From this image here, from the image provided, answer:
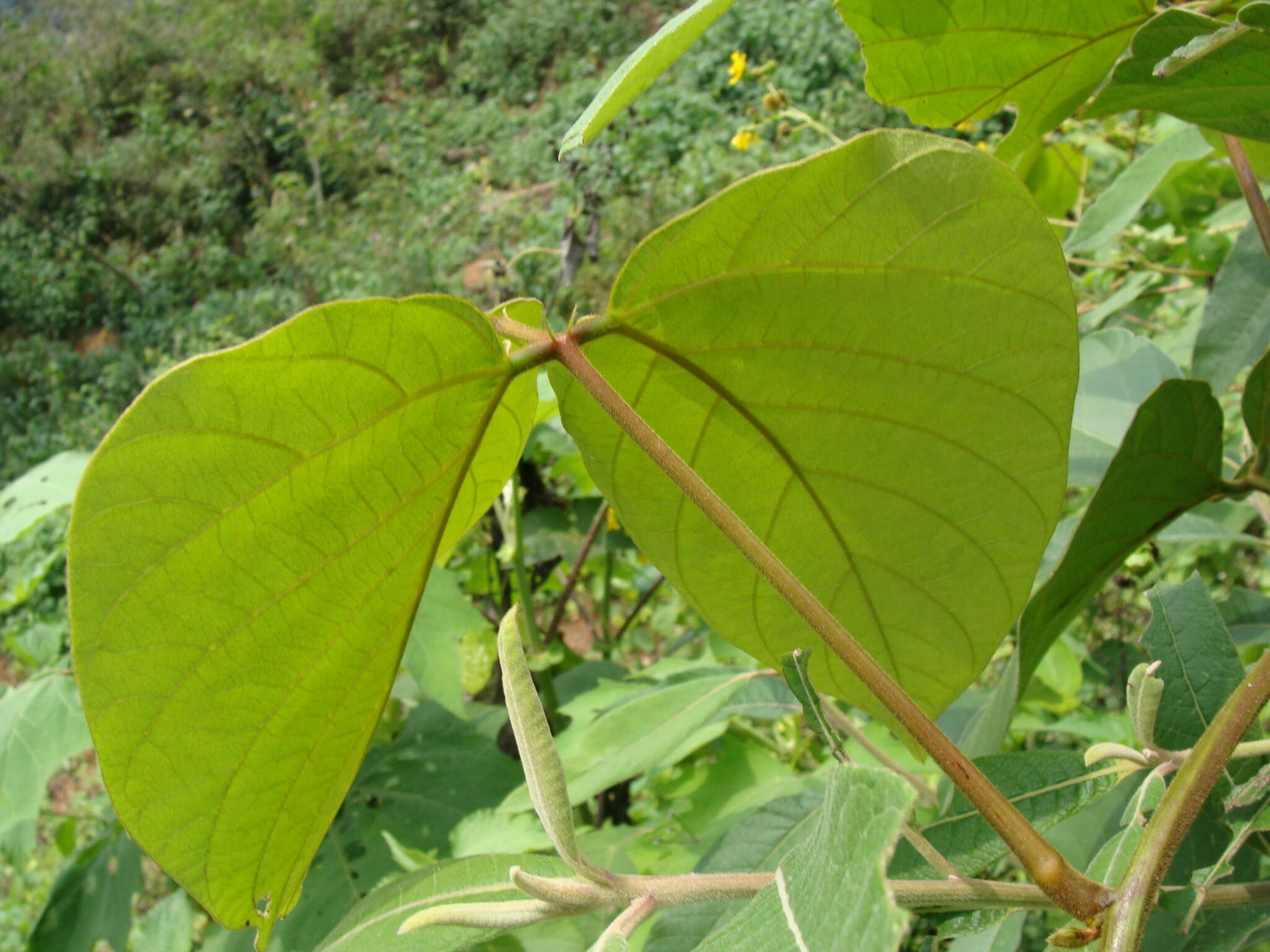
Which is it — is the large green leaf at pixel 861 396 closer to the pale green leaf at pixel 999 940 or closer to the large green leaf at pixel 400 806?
the pale green leaf at pixel 999 940

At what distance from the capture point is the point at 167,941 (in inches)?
35.4

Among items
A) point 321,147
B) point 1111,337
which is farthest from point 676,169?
point 1111,337

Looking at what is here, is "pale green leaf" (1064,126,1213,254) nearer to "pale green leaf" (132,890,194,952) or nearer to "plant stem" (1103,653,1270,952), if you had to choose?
"plant stem" (1103,653,1270,952)

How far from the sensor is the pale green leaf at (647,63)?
304 mm

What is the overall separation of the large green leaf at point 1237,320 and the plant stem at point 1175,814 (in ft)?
1.62

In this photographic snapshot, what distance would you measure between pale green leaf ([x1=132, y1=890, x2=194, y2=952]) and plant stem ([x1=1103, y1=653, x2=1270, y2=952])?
889 millimetres

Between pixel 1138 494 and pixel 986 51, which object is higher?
pixel 986 51

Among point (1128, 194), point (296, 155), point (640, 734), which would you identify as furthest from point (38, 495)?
point (296, 155)

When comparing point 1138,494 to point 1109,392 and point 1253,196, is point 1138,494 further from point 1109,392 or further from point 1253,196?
point 1109,392

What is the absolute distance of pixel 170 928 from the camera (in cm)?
91

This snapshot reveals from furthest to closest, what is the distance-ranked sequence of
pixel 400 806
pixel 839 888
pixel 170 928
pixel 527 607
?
pixel 527 607
pixel 400 806
pixel 170 928
pixel 839 888

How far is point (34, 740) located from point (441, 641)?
469 mm

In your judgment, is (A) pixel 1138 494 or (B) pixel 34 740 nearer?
(A) pixel 1138 494

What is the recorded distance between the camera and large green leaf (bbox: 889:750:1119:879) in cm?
39
